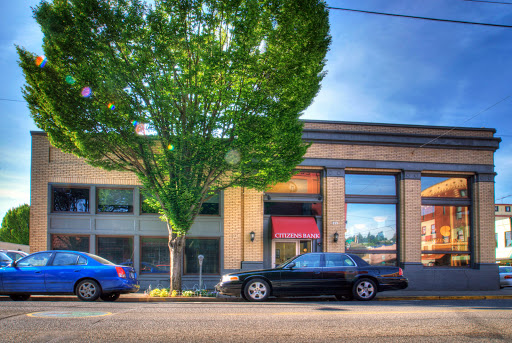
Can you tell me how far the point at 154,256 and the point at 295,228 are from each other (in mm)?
5765

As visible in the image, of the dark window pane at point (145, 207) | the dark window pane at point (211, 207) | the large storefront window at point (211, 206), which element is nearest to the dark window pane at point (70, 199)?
the dark window pane at point (145, 207)

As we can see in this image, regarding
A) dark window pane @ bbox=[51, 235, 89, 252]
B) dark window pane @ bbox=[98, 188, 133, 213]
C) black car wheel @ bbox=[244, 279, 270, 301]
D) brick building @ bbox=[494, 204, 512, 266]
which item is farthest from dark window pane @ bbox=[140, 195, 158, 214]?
brick building @ bbox=[494, 204, 512, 266]

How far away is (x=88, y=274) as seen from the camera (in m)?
11.3

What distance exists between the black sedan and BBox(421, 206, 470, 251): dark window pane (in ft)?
23.2

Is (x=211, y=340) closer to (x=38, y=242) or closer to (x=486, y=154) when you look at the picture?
(x=38, y=242)

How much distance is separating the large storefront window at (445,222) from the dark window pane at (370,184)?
1505 millimetres

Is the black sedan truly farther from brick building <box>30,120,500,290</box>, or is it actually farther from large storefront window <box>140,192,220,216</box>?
large storefront window <box>140,192,220,216</box>

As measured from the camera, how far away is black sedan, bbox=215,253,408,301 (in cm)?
1176

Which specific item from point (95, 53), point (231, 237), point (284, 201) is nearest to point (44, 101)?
point (95, 53)

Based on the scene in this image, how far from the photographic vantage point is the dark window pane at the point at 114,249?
54.7 feet

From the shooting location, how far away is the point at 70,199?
16703mm

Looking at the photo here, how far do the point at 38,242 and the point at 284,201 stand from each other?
32.3 feet

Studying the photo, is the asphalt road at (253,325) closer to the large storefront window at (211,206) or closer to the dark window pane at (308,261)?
the dark window pane at (308,261)

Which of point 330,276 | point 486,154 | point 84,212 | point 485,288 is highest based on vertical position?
point 486,154
